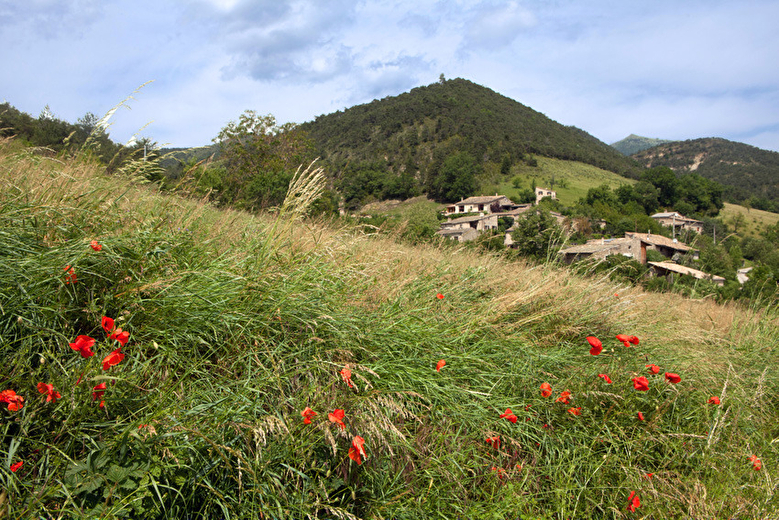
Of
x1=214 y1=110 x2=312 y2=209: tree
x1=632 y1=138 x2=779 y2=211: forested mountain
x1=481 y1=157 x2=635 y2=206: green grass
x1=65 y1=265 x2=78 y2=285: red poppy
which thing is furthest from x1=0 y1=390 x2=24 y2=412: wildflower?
x1=632 y1=138 x2=779 y2=211: forested mountain

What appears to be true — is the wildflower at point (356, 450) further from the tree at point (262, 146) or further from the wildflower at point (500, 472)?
the tree at point (262, 146)

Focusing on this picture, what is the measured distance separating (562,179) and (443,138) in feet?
84.9

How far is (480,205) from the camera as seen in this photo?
58344mm

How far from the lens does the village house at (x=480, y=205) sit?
57000 mm

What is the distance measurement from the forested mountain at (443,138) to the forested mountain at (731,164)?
19.2 metres

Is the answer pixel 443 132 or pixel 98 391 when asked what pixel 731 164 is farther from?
pixel 98 391

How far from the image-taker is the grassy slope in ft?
4.33

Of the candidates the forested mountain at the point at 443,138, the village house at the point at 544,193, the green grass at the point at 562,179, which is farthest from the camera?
the forested mountain at the point at 443,138

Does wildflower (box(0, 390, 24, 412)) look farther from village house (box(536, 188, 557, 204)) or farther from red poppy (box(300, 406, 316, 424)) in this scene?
village house (box(536, 188, 557, 204))

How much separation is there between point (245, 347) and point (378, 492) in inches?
34.1

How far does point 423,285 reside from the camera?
10.4 ft

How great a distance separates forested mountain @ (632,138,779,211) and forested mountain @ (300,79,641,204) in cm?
1919

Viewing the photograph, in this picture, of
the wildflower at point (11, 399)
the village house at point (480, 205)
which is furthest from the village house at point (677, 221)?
the wildflower at point (11, 399)

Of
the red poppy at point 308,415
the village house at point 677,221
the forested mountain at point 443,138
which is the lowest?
the village house at point 677,221
